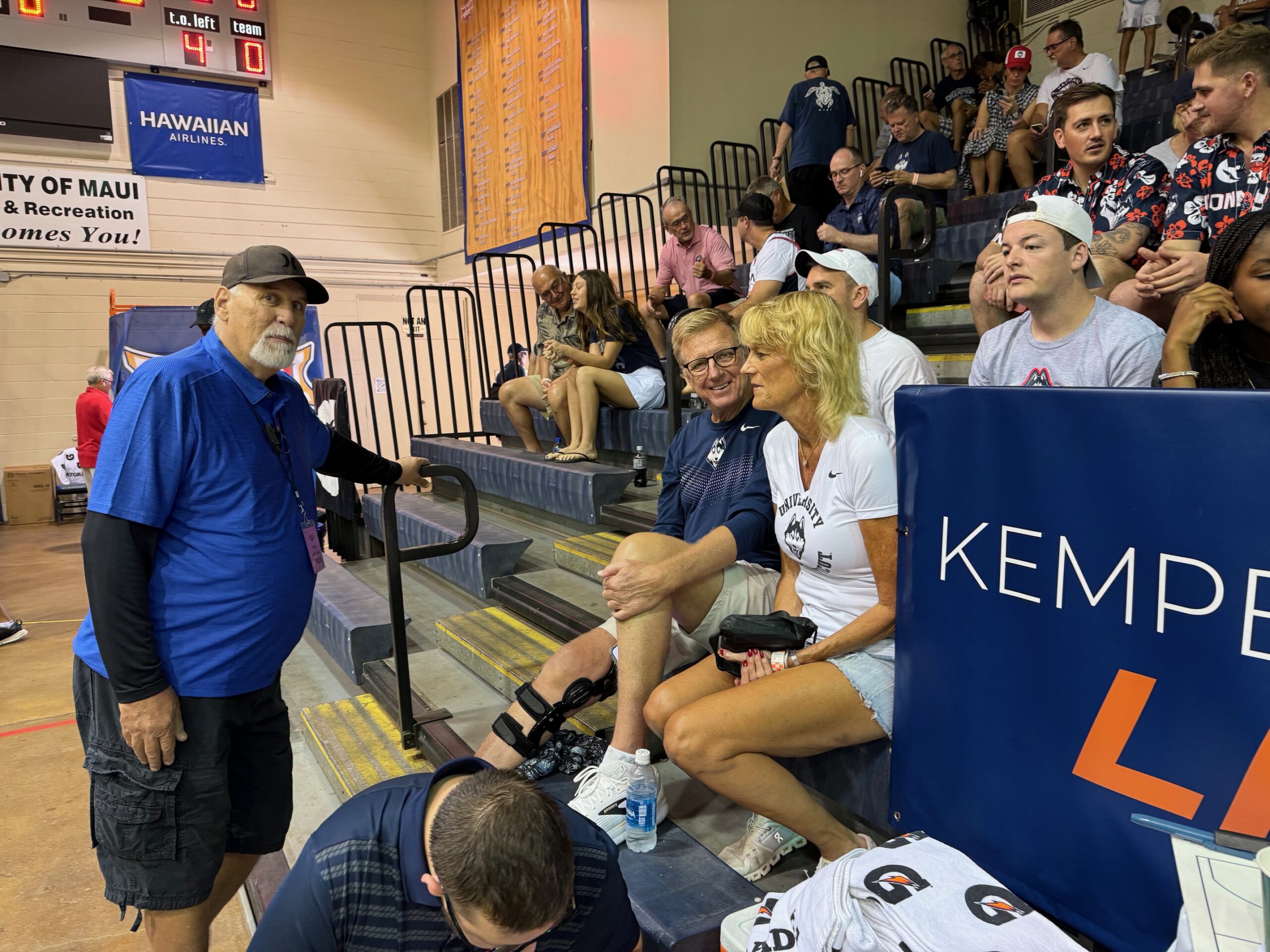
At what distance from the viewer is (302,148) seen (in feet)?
35.1

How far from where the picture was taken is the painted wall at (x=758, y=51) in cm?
712

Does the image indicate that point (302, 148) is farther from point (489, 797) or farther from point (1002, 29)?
point (489, 797)

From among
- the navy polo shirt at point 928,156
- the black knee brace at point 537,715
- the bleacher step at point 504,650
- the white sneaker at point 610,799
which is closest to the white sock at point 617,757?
the white sneaker at point 610,799

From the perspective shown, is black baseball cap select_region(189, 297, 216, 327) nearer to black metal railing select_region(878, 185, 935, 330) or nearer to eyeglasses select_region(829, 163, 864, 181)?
black metal railing select_region(878, 185, 935, 330)

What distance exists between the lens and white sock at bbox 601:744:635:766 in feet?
6.63

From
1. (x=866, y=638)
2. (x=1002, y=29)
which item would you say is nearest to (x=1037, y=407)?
(x=866, y=638)

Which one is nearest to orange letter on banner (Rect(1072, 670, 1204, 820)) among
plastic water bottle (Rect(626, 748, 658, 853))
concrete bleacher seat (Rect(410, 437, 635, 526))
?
plastic water bottle (Rect(626, 748, 658, 853))

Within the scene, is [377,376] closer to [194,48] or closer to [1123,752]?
[194,48]

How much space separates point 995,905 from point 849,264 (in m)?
1.95

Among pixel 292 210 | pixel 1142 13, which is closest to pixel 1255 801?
pixel 1142 13

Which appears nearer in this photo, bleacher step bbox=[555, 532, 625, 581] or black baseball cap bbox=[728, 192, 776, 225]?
bleacher step bbox=[555, 532, 625, 581]

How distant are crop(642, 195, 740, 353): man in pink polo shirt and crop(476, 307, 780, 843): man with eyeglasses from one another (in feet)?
8.44

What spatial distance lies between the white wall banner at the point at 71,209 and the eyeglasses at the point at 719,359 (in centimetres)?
982

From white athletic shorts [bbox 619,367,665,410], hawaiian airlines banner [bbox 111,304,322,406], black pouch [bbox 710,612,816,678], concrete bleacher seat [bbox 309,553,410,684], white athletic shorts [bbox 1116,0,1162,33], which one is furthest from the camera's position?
hawaiian airlines banner [bbox 111,304,322,406]
